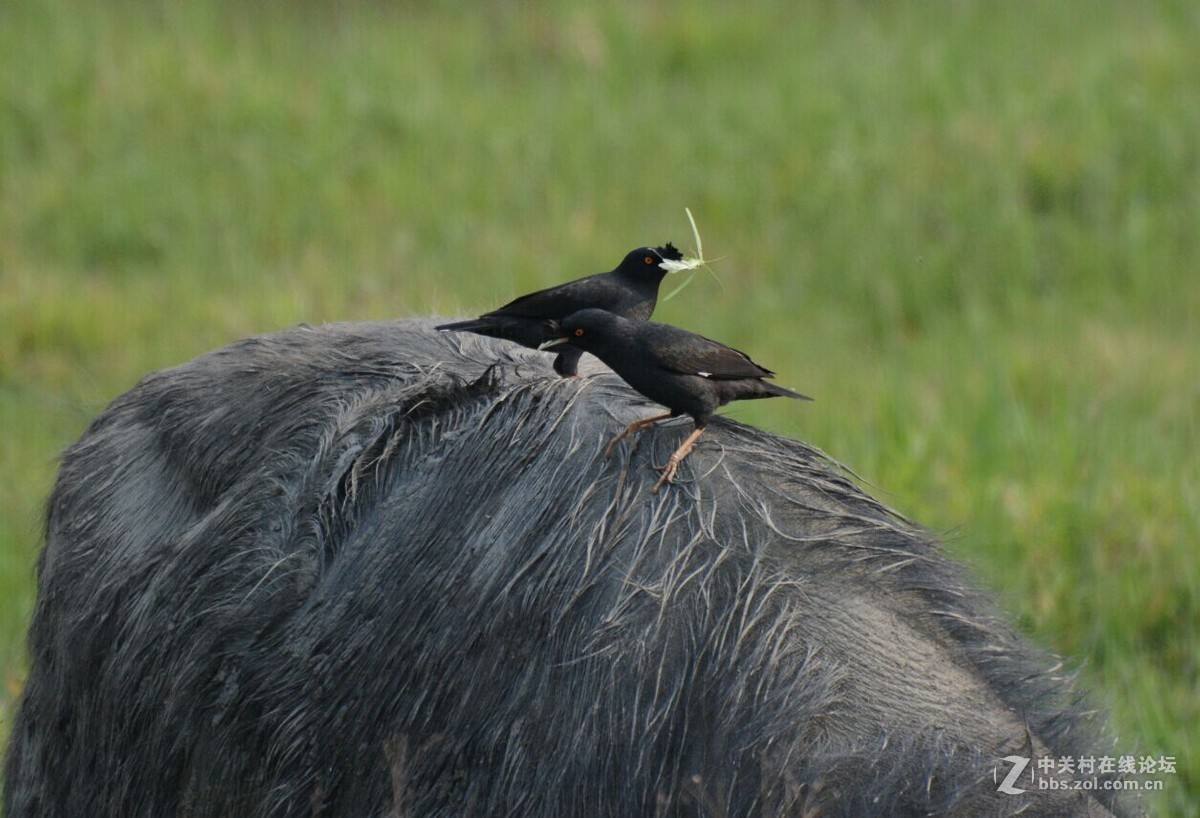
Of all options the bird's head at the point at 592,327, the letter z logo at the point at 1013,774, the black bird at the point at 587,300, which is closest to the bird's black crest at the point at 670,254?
the black bird at the point at 587,300

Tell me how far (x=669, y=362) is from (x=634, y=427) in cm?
23

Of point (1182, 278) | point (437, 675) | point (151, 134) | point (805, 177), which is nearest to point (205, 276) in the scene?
point (151, 134)

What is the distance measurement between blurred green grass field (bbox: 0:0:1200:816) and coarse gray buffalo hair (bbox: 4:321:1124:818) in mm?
2436

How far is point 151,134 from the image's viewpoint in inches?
437

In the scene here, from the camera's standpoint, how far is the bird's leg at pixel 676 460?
2926 mm

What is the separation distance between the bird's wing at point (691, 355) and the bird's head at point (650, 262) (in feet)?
0.78

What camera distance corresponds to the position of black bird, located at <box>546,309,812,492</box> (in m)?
2.84

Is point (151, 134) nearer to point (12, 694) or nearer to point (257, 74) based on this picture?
point (257, 74)

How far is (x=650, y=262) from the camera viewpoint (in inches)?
122

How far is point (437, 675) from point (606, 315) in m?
0.69

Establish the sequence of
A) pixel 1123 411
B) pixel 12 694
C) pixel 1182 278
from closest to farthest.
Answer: pixel 12 694
pixel 1123 411
pixel 1182 278
